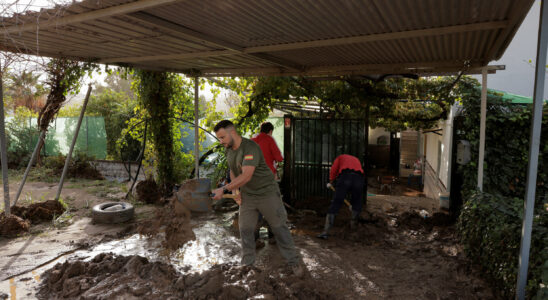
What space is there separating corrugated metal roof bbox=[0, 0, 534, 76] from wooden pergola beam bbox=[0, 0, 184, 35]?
0.01 meters

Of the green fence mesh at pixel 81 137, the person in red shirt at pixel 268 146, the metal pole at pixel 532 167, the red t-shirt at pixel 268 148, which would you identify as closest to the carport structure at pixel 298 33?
the metal pole at pixel 532 167

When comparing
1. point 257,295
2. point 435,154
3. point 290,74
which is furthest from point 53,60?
point 435,154

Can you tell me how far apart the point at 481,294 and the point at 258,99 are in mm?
6197

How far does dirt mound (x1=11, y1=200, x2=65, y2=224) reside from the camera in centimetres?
654

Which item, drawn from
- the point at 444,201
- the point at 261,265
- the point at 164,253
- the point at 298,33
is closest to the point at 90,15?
the point at 298,33

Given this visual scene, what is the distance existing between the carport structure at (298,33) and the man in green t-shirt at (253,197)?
134 centimetres

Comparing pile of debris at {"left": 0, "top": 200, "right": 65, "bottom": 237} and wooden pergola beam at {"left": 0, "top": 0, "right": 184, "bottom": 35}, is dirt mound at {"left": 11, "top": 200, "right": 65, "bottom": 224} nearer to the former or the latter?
pile of debris at {"left": 0, "top": 200, "right": 65, "bottom": 237}

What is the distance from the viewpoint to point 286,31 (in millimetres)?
4352

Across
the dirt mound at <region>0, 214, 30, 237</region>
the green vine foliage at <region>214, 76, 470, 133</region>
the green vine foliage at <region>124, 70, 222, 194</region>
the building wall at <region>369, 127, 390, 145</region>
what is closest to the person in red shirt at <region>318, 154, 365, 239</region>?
the green vine foliage at <region>214, 76, 470, 133</region>

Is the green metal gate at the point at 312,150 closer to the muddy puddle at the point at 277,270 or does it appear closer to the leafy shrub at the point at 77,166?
the muddy puddle at the point at 277,270

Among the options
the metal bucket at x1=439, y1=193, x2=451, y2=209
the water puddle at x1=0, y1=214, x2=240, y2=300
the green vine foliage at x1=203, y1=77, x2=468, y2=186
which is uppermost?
the green vine foliage at x1=203, y1=77, x2=468, y2=186

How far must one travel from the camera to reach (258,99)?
333 inches

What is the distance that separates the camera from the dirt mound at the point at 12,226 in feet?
19.0

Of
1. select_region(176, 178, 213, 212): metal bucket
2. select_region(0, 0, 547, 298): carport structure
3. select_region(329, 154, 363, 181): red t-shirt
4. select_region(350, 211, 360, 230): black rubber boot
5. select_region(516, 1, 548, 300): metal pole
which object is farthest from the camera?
select_region(350, 211, 360, 230): black rubber boot
